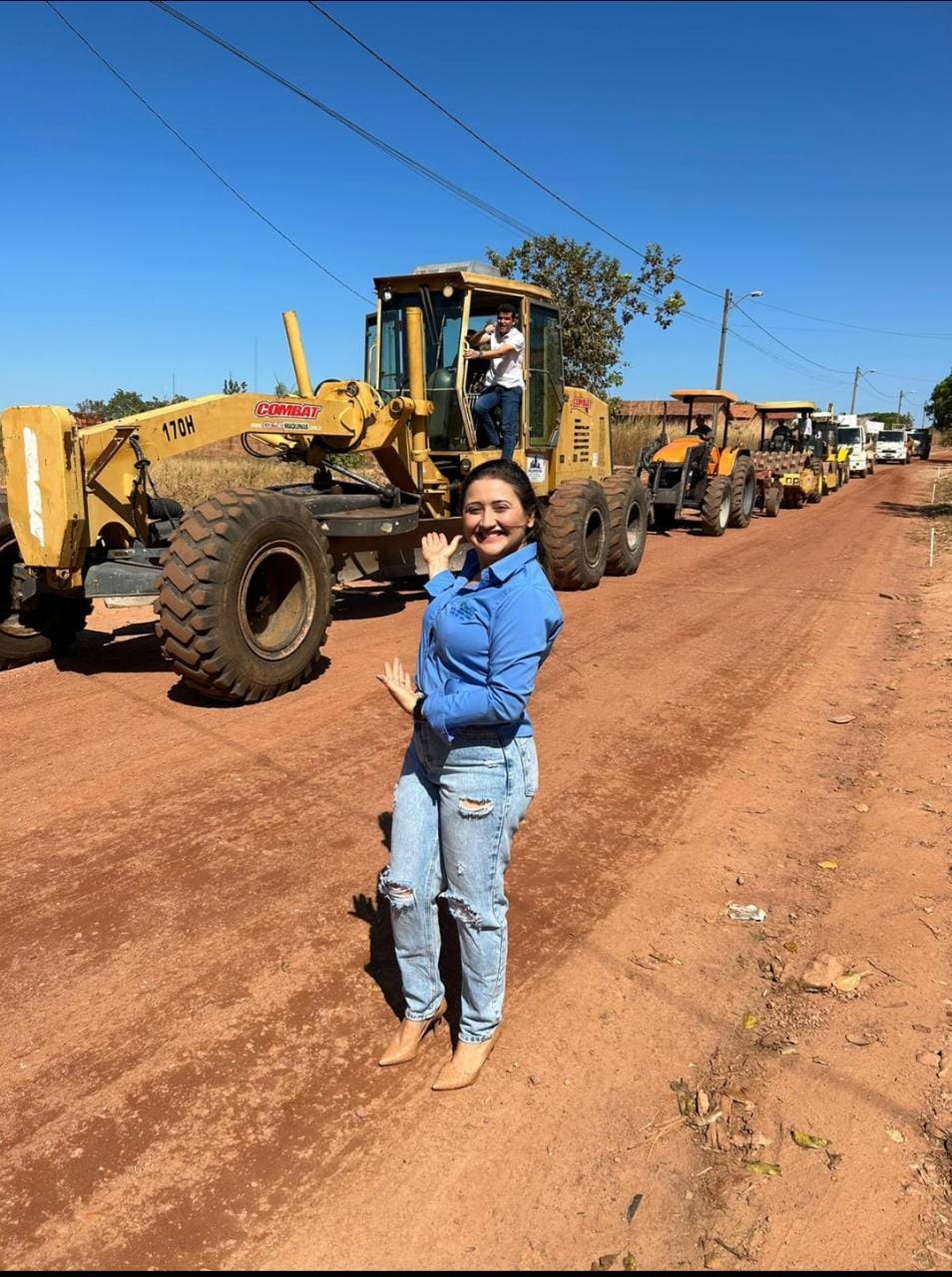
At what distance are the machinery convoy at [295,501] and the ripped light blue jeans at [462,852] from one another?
11.0 feet

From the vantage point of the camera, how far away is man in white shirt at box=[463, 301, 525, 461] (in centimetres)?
871

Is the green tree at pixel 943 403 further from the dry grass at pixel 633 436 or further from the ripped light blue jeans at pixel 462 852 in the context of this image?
the ripped light blue jeans at pixel 462 852

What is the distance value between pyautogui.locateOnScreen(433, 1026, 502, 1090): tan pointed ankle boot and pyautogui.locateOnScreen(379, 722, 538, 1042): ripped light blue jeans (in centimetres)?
3

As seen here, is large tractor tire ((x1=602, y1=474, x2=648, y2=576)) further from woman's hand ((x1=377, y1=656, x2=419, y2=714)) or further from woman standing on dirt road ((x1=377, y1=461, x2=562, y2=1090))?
woman's hand ((x1=377, y1=656, x2=419, y2=714))

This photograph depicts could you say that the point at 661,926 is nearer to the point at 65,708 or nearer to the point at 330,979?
the point at 330,979

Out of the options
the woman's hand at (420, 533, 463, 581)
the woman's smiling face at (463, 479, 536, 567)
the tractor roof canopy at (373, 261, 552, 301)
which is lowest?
the woman's hand at (420, 533, 463, 581)

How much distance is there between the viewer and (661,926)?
11.2 ft

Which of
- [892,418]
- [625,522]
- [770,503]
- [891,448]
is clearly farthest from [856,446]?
[892,418]

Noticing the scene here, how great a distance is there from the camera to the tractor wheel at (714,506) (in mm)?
16547

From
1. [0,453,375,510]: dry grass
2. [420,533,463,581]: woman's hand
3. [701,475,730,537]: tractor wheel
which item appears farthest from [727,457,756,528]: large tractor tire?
[420,533,463,581]: woman's hand

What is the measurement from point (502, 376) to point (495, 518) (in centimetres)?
692

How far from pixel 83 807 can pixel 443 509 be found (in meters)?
5.37

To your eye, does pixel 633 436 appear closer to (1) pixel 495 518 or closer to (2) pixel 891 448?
(2) pixel 891 448

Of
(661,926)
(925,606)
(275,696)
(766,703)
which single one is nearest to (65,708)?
(275,696)
